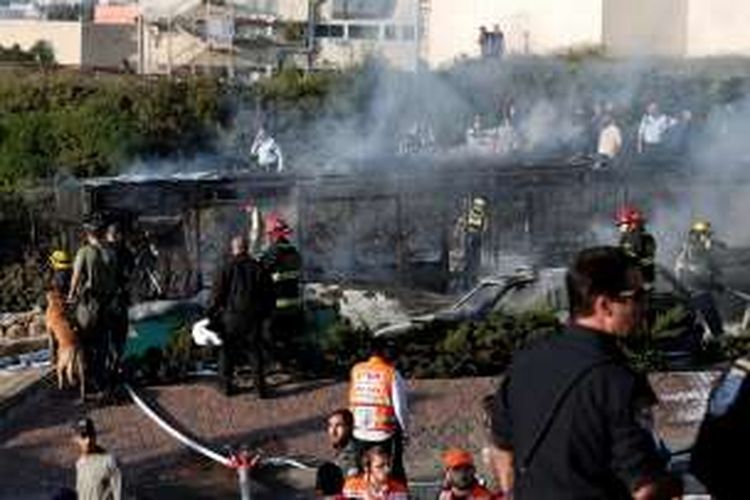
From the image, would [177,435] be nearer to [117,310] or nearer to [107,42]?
[117,310]

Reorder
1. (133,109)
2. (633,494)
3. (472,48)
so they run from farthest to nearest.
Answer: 1. (472,48)
2. (133,109)
3. (633,494)

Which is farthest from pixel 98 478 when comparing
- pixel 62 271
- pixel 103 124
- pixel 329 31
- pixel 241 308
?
pixel 329 31

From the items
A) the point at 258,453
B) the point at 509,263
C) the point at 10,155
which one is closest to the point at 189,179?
the point at 509,263

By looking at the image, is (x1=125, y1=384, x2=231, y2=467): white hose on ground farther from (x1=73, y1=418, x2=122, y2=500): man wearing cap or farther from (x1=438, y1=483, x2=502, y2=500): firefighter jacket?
(x1=438, y1=483, x2=502, y2=500): firefighter jacket

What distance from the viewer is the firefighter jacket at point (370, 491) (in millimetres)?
8062

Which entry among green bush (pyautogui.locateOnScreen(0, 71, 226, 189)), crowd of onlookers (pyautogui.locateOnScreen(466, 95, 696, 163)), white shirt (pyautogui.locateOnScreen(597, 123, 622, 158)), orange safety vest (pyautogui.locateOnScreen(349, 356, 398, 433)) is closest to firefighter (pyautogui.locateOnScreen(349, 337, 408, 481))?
orange safety vest (pyautogui.locateOnScreen(349, 356, 398, 433))

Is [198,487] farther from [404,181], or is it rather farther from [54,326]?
[404,181]

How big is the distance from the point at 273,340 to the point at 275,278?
1.74 ft

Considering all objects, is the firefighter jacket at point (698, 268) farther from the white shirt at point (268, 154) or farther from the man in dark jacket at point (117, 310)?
the white shirt at point (268, 154)

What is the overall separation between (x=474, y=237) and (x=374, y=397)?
9.61 metres

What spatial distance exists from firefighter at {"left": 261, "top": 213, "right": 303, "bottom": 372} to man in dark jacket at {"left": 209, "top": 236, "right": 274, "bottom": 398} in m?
0.38

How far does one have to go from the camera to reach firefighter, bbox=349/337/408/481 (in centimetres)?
952

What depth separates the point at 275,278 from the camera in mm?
14086

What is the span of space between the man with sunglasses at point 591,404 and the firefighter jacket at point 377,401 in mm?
4798
